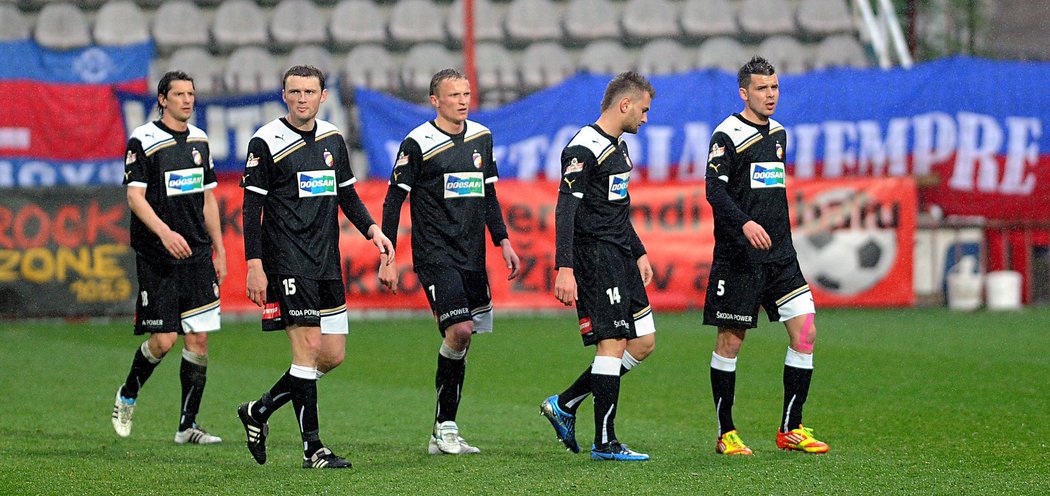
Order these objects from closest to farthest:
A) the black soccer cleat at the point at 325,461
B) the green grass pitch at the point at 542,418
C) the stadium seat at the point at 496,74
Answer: the green grass pitch at the point at 542,418 < the black soccer cleat at the point at 325,461 < the stadium seat at the point at 496,74

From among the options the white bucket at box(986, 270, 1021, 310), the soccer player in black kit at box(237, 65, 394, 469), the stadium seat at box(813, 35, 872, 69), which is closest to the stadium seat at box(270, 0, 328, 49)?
the stadium seat at box(813, 35, 872, 69)

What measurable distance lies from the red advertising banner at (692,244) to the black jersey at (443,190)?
28.4ft

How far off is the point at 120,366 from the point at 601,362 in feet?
18.8

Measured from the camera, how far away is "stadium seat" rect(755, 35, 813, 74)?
21016 mm

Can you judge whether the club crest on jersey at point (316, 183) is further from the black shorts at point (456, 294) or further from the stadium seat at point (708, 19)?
the stadium seat at point (708, 19)

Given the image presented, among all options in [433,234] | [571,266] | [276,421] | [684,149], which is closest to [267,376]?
[276,421]

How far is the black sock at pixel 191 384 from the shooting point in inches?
292

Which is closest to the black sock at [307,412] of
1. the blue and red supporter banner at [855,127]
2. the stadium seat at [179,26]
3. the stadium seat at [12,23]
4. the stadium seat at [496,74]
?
the blue and red supporter banner at [855,127]

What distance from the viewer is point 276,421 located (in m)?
8.17

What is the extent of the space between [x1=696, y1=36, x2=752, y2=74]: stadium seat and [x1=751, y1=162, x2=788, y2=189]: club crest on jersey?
14602mm

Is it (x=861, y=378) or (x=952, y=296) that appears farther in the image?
(x=952, y=296)

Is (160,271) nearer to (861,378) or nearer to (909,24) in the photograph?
(861,378)

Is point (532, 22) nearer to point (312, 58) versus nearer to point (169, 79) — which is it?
point (312, 58)

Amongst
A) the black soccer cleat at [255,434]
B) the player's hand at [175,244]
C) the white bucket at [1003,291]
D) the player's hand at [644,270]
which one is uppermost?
the player's hand at [175,244]
